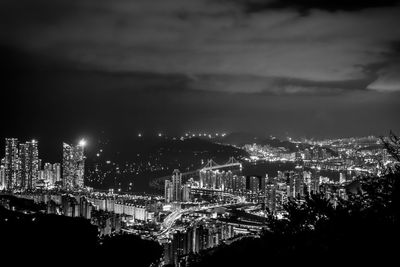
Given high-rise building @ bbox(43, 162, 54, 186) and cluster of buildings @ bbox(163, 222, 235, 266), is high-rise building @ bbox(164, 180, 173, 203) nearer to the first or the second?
cluster of buildings @ bbox(163, 222, 235, 266)

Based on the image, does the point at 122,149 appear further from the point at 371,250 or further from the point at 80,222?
the point at 371,250

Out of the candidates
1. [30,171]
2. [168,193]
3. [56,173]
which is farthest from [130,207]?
A: [56,173]

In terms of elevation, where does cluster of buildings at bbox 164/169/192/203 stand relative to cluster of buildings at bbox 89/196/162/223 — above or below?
above

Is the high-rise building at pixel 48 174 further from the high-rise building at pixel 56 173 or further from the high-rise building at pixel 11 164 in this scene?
the high-rise building at pixel 11 164

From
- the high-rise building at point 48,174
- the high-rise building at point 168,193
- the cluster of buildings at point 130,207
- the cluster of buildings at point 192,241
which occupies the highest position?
the high-rise building at point 48,174

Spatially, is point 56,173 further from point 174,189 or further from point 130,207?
point 130,207

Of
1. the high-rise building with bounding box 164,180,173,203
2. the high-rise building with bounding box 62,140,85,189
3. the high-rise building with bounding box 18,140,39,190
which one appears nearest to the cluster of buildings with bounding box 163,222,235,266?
the high-rise building with bounding box 164,180,173,203

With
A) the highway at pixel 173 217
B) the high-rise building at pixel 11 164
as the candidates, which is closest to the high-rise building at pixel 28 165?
the high-rise building at pixel 11 164
